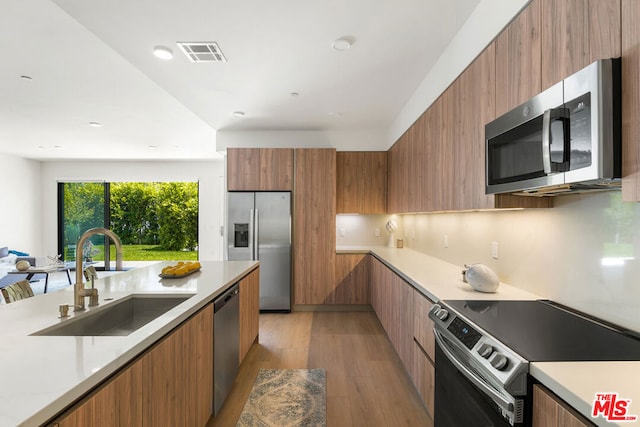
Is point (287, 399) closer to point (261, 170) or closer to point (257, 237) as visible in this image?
point (257, 237)

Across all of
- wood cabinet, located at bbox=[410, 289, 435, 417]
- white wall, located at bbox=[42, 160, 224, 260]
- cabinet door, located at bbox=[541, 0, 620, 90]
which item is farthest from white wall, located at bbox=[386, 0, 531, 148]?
white wall, located at bbox=[42, 160, 224, 260]

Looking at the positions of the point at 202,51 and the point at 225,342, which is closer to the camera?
the point at 225,342

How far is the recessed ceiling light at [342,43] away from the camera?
234 cm

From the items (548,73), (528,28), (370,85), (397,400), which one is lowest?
(397,400)

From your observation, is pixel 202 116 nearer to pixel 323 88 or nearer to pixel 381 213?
pixel 323 88

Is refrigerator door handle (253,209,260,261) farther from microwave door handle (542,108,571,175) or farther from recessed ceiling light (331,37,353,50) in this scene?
microwave door handle (542,108,571,175)

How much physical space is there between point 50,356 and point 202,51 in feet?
7.67

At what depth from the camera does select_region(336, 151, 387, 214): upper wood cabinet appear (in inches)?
185

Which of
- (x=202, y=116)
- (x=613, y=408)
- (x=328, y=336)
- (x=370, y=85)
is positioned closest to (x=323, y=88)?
(x=370, y=85)

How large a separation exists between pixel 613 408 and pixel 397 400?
Result: 1.83 metres

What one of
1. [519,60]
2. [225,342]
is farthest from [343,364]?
[519,60]

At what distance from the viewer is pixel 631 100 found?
937 millimetres

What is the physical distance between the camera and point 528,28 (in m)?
1.44
